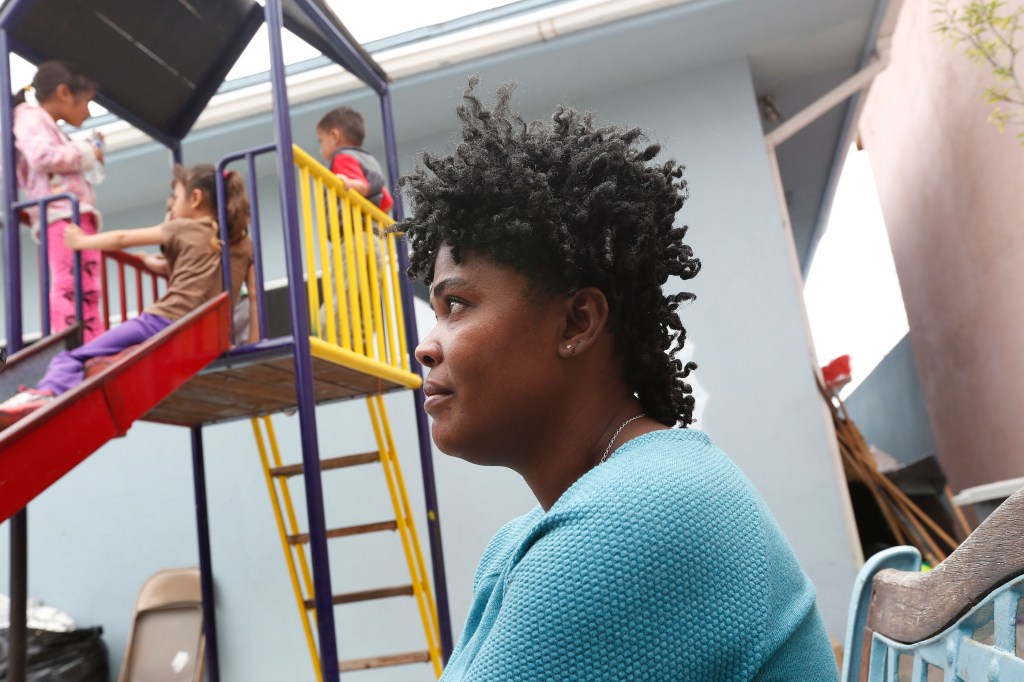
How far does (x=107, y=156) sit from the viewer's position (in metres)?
5.82

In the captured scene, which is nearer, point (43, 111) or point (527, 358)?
point (527, 358)

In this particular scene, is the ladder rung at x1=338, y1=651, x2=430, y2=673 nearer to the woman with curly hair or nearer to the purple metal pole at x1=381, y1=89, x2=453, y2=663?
the purple metal pole at x1=381, y1=89, x2=453, y2=663

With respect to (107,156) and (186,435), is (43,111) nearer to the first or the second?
(107,156)

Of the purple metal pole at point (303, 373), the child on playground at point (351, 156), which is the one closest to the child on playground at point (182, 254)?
the purple metal pole at point (303, 373)

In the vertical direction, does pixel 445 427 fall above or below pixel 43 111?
below

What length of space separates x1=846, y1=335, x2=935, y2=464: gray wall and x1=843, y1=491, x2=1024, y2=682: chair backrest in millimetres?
7285

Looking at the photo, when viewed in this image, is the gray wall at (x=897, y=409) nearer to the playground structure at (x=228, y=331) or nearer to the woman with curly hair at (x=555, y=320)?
the playground structure at (x=228, y=331)

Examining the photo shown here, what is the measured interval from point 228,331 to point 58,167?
127cm

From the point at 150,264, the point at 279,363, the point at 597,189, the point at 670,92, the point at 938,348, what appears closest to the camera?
A: the point at 597,189

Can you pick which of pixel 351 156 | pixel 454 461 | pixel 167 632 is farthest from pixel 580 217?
pixel 167 632

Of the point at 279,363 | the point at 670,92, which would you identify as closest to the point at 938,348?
the point at 670,92

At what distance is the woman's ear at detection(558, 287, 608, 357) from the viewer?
4.14ft

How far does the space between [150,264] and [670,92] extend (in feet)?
10.9

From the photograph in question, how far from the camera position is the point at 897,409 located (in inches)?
362
